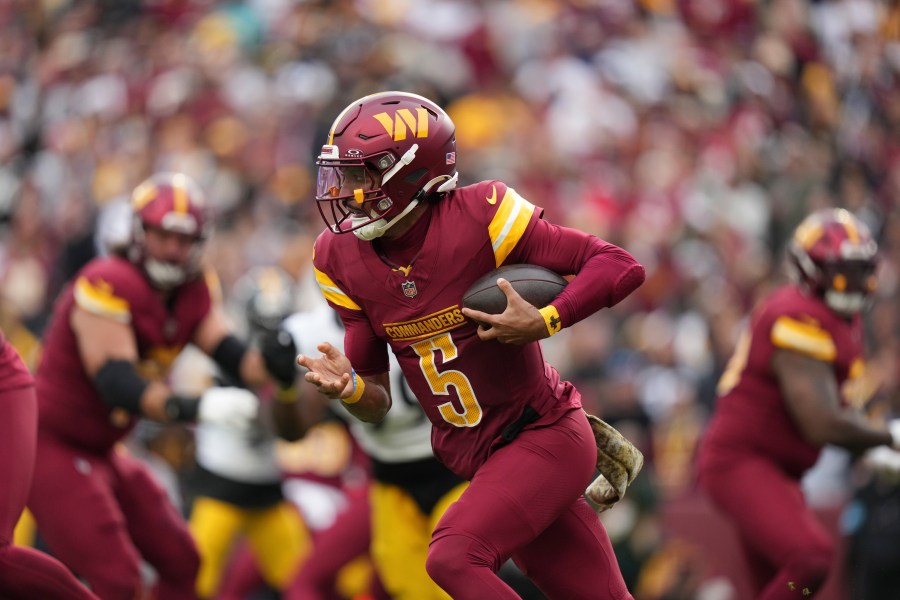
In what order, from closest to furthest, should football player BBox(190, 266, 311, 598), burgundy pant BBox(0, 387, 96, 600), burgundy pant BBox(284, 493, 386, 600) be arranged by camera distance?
burgundy pant BBox(0, 387, 96, 600) → burgundy pant BBox(284, 493, 386, 600) → football player BBox(190, 266, 311, 598)

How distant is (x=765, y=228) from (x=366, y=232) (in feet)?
26.4

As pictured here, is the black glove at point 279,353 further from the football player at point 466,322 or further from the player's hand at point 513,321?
the player's hand at point 513,321

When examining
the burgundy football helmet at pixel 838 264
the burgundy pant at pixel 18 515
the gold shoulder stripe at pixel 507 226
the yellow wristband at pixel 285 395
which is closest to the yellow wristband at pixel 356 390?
the gold shoulder stripe at pixel 507 226

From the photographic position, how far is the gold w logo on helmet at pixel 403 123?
4559mm

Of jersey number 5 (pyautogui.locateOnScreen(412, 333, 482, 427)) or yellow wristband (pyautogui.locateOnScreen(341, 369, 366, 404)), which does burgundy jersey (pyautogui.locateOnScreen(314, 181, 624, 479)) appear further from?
yellow wristband (pyautogui.locateOnScreen(341, 369, 366, 404))

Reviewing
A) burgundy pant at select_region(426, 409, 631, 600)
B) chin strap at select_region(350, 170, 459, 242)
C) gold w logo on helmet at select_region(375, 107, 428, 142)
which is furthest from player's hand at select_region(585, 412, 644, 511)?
gold w logo on helmet at select_region(375, 107, 428, 142)

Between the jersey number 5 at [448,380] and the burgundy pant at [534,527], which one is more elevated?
the jersey number 5 at [448,380]

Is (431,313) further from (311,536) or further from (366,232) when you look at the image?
(311,536)

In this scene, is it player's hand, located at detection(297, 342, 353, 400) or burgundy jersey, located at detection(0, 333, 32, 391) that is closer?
player's hand, located at detection(297, 342, 353, 400)

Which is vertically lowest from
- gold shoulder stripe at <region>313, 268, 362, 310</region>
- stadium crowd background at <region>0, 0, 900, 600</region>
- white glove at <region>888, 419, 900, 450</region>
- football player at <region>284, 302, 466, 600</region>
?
stadium crowd background at <region>0, 0, 900, 600</region>

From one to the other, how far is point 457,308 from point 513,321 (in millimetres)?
242

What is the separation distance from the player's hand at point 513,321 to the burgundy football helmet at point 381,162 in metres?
0.43

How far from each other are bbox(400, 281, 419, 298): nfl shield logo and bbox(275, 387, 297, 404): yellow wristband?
177cm

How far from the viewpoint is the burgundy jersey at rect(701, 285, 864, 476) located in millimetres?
6312
